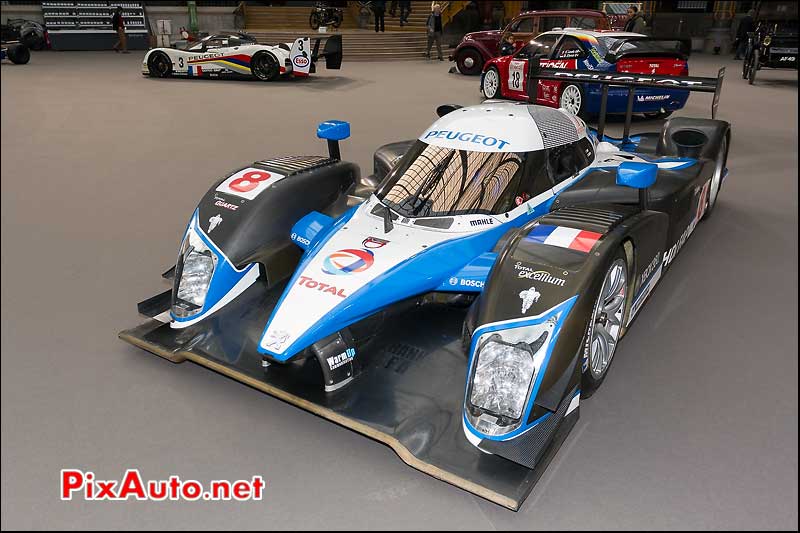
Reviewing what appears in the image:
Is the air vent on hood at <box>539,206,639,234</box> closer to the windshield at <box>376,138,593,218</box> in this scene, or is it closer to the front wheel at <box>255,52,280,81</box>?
the windshield at <box>376,138,593,218</box>

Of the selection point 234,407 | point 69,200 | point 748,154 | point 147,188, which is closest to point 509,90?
point 748,154

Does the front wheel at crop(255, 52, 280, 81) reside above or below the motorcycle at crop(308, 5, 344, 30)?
below

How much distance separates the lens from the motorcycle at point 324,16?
2195 centimetres

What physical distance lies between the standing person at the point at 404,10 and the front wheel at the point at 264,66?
9103 millimetres

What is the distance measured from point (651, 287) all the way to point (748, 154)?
4.50 m

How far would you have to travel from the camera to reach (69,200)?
5324 millimetres

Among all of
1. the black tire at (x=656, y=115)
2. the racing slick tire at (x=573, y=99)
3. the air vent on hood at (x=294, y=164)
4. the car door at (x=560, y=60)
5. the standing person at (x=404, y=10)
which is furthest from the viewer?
the standing person at (x=404, y=10)

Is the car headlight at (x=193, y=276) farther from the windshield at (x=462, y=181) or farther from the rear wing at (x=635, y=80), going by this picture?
the rear wing at (x=635, y=80)

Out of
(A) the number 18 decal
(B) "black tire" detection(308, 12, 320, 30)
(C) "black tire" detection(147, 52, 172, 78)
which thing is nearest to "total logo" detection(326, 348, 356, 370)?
(A) the number 18 decal

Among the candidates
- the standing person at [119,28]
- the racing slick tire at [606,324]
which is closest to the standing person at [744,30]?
the racing slick tire at [606,324]

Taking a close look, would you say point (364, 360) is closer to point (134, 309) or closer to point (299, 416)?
point (299, 416)

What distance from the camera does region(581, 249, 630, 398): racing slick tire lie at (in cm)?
248

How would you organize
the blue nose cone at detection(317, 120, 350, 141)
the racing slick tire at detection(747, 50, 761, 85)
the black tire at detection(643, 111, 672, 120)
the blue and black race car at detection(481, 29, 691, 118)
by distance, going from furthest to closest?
the racing slick tire at detection(747, 50, 761, 85), the black tire at detection(643, 111, 672, 120), the blue and black race car at detection(481, 29, 691, 118), the blue nose cone at detection(317, 120, 350, 141)

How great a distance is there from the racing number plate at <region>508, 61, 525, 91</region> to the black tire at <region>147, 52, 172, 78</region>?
730cm
